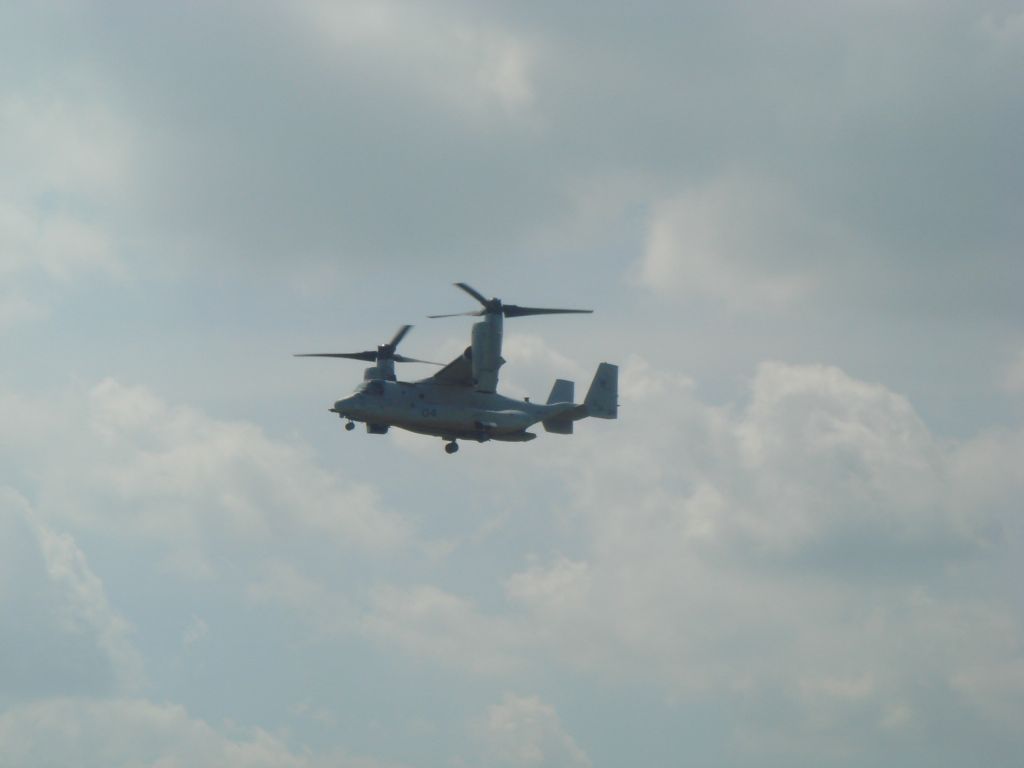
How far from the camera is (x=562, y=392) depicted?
296ft

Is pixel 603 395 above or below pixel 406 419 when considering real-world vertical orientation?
above

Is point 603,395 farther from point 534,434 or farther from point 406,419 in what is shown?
point 406,419

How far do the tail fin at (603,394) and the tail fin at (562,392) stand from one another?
1088 millimetres

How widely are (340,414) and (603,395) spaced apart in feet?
59.6

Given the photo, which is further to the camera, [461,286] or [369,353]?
[369,353]

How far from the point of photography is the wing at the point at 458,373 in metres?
82.9

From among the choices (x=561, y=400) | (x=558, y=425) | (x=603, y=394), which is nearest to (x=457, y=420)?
(x=558, y=425)

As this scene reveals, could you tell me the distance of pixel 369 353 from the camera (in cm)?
8900

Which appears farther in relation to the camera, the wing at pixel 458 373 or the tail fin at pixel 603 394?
the tail fin at pixel 603 394

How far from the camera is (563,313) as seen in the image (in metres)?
83.4

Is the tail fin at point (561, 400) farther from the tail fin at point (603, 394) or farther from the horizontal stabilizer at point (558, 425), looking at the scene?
the tail fin at point (603, 394)

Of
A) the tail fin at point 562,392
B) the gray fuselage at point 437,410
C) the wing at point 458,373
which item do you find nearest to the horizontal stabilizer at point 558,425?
the tail fin at point 562,392

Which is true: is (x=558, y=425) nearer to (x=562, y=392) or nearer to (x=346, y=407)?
(x=562, y=392)

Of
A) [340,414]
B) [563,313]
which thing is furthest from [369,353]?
[563,313]
